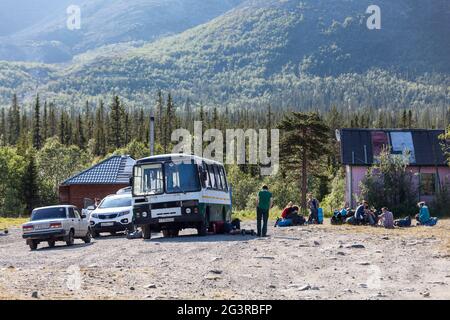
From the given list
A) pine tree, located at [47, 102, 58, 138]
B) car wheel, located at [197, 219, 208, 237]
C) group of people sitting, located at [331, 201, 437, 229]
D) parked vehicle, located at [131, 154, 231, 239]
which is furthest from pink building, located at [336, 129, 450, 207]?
pine tree, located at [47, 102, 58, 138]

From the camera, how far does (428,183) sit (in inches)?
2026

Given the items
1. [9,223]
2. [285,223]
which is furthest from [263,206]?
[9,223]

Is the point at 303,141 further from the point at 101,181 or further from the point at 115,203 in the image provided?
the point at 115,203

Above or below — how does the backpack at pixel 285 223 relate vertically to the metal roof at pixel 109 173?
below

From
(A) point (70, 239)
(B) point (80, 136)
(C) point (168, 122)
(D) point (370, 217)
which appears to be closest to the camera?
(A) point (70, 239)

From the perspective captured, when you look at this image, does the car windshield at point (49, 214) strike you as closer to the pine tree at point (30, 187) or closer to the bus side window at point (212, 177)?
the bus side window at point (212, 177)

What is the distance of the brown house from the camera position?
2557 inches

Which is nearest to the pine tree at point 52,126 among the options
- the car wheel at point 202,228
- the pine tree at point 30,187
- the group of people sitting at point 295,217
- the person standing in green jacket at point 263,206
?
the pine tree at point 30,187

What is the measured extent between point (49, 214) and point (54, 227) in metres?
1.22

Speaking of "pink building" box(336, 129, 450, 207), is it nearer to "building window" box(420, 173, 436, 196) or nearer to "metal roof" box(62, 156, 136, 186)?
"building window" box(420, 173, 436, 196)

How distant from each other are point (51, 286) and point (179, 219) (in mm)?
14268

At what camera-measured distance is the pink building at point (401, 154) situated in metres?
51.3

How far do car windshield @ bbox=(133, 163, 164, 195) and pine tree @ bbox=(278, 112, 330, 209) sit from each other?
4195cm
